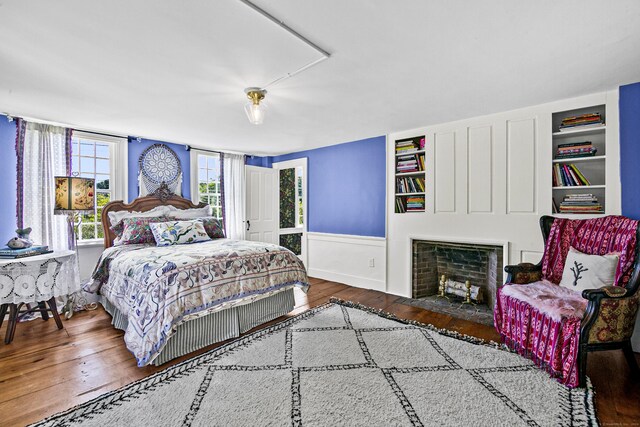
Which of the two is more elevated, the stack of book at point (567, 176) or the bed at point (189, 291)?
the stack of book at point (567, 176)

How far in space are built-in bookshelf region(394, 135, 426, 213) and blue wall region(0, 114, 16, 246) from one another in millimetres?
4580

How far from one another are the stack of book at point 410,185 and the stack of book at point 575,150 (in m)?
1.46

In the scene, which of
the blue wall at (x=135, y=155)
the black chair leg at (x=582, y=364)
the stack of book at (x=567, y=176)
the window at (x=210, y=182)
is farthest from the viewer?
Result: the window at (x=210, y=182)

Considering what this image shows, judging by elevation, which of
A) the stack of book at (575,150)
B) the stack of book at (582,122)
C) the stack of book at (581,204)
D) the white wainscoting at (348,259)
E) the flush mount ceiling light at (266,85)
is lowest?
the white wainscoting at (348,259)

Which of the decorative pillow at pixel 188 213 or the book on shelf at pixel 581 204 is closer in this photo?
the book on shelf at pixel 581 204

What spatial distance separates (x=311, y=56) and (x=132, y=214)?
10.6 feet

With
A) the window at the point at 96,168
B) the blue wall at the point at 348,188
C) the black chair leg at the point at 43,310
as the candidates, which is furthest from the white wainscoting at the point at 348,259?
the black chair leg at the point at 43,310

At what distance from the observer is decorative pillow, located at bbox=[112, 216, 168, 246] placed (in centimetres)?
360

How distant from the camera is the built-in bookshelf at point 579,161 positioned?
2.87m

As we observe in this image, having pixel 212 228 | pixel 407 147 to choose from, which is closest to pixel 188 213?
pixel 212 228

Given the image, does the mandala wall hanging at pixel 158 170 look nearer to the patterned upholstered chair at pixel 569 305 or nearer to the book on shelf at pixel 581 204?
the patterned upholstered chair at pixel 569 305

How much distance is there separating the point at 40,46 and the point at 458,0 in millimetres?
2515

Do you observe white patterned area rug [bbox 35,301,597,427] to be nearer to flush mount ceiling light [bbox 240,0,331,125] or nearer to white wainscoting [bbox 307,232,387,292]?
white wainscoting [bbox 307,232,387,292]

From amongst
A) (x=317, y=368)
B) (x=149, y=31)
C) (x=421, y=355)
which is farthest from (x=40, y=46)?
(x=421, y=355)
